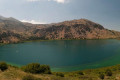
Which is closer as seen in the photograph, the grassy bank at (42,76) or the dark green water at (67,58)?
the grassy bank at (42,76)

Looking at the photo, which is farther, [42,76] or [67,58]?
[67,58]

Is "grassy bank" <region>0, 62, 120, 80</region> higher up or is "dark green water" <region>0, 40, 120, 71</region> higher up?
"grassy bank" <region>0, 62, 120, 80</region>

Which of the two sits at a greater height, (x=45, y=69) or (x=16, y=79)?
(x=16, y=79)

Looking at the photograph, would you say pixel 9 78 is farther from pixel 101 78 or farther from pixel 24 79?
pixel 101 78

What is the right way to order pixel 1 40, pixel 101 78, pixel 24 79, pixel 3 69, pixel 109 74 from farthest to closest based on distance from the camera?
pixel 1 40 → pixel 109 74 → pixel 101 78 → pixel 3 69 → pixel 24 79

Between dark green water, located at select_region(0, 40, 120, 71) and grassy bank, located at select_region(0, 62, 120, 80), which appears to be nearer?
grassy bank, located at select_region(0, 62, 120, 80)

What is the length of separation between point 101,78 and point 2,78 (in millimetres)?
28468

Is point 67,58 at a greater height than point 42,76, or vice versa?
point 42,76

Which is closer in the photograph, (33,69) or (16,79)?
(16,79)

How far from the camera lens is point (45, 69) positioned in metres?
32.7

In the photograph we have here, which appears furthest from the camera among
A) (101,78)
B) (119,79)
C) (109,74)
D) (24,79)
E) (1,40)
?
(1,40)

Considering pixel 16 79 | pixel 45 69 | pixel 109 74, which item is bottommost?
pixel 109 74

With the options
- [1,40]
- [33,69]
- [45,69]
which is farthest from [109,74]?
[1,40]

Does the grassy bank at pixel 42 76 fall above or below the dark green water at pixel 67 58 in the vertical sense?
above
